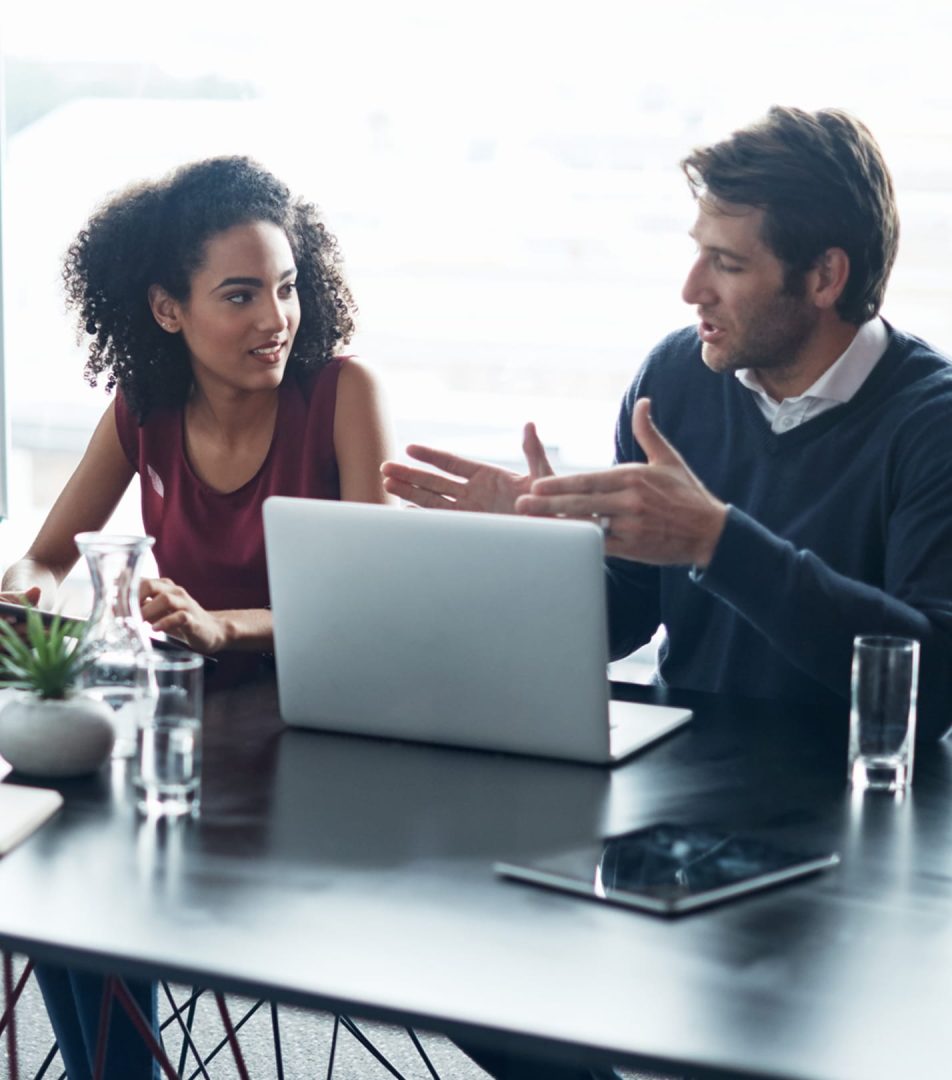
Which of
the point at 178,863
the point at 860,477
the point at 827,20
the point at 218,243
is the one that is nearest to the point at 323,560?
the point at 178,863

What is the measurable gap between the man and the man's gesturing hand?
0.17 metres

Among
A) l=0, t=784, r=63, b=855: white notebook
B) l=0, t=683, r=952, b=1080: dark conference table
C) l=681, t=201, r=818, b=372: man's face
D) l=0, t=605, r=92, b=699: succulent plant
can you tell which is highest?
l=681, t=201, r=818, b=372: man's face

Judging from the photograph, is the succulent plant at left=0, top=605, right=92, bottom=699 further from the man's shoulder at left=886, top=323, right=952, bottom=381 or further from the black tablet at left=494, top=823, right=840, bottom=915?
the man's shoulder at left=886, top=323, right=952, bottom=381

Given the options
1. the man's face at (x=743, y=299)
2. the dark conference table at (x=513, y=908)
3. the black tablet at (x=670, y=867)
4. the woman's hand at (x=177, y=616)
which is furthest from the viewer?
the man's face at (x=743, y=299)

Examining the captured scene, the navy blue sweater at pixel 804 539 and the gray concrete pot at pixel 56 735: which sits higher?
the navy blue sweater at pixel 804 539

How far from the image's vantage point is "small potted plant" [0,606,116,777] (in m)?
1.38

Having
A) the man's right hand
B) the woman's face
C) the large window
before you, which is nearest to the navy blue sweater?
the man's right hand

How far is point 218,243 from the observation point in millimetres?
2352

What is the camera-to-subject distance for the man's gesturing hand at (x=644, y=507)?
5.20ft

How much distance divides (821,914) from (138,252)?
171 centimetres

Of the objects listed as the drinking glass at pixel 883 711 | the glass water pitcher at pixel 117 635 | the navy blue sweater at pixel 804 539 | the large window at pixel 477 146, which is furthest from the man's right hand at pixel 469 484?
the large window at pixel 477 146

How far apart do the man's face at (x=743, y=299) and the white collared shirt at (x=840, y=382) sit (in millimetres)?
69

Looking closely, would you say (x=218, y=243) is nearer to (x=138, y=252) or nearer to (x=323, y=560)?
(x=138, y=252)

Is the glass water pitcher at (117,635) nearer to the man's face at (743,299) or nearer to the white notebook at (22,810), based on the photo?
the white notebook at (22,810)
